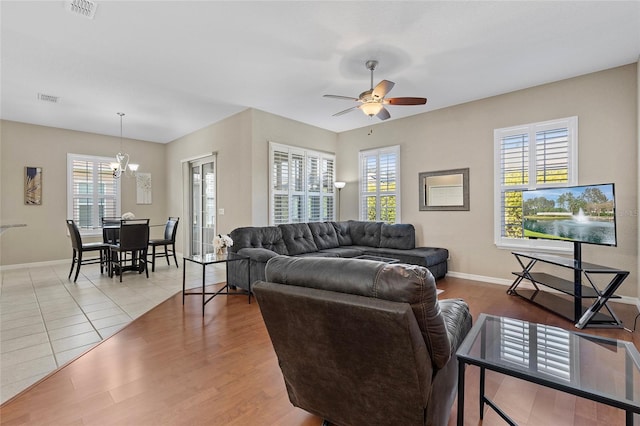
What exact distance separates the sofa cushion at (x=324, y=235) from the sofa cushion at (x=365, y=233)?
45 centimetres

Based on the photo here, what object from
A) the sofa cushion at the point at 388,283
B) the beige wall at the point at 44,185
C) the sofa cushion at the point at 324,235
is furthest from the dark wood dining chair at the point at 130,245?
the sofa cushion at the point at 388,283

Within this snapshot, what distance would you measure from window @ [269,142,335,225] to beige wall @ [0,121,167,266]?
4514 mm

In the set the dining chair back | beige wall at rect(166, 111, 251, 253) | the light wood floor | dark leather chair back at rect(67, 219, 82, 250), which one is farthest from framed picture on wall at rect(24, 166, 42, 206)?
the light wood floor

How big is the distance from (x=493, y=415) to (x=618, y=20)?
3716 mm

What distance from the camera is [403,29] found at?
3006 mm

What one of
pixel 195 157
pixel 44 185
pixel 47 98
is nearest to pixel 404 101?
pixel 195 157

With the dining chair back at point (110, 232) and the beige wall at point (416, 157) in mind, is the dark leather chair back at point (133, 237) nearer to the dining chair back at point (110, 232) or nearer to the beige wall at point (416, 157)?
the dining chair back at point (110, 232)

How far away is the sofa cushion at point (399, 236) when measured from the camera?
540 cm

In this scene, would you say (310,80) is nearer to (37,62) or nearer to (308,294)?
(37,62)

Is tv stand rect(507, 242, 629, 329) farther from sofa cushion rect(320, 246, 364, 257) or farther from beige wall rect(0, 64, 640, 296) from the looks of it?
sofa cushion rect(320, 246, 364, 257)

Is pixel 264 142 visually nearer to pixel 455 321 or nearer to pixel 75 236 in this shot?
pixel 75 236

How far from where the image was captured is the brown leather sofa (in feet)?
3.80

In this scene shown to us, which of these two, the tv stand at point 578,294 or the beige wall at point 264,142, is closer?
the tv stand at point 578,294

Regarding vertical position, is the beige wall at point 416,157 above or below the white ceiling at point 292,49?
below
